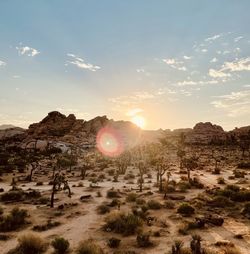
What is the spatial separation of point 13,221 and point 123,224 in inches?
264

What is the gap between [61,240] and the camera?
1447 cm

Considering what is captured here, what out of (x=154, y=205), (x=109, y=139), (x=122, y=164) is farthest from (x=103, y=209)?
(x=109, y=139)

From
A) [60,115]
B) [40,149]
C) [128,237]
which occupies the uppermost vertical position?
[60,115]

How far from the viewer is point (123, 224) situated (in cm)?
1744

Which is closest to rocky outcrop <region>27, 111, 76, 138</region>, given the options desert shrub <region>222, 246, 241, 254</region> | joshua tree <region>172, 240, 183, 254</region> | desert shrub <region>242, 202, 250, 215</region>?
desert shrub <region>242, 202, 250, 215</region>

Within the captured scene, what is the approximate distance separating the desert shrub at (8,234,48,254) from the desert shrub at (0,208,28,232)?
3266mm

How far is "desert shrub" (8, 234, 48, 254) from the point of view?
14.2 meters

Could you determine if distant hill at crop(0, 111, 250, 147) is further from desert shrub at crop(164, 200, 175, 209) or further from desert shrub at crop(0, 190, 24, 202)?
desert shrub at crop(164, 200, 175, 209)

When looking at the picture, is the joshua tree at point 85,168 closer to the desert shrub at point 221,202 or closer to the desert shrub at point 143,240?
the desert shrub at point 221,202

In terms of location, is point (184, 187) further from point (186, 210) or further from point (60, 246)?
point (60, 246)

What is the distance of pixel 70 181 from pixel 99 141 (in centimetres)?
5761

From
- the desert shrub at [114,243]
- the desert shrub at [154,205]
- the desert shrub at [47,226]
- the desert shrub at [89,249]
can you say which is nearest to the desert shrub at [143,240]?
the desert shrub at [114,243]

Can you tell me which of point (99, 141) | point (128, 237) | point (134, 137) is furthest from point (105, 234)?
point (134, 137)

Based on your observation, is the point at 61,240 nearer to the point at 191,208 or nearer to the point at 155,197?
the point at 191,208
